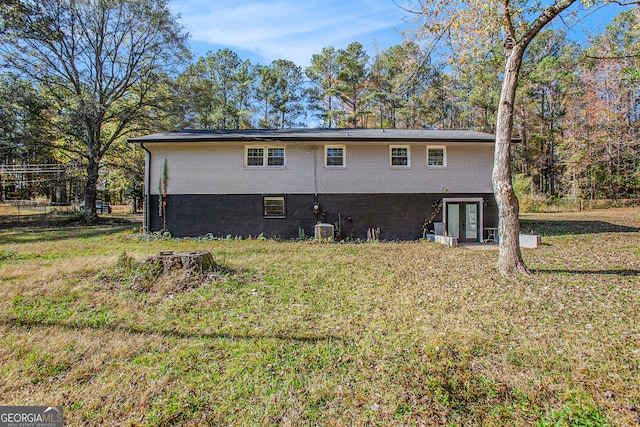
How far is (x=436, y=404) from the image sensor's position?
252 centimetres

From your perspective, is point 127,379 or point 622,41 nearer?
point 127,379

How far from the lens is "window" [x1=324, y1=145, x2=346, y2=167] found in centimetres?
1225

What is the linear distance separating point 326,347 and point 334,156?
9.65 metres

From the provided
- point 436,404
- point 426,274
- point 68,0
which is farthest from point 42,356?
point 68,0

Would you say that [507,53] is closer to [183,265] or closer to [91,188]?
[183,265]

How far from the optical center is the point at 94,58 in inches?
701

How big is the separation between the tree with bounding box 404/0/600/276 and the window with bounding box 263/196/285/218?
306 inches

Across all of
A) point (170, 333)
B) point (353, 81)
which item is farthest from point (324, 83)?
point (170, 333)

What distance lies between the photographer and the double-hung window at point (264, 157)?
12242 millimetres

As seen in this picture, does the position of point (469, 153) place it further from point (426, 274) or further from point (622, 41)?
point (622, 41)

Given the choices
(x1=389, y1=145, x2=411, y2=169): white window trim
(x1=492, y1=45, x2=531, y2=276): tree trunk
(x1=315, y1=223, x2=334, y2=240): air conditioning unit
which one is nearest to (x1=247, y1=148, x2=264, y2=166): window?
(x1=315, y1=223, x2=334, y2=240): air conditioning unit

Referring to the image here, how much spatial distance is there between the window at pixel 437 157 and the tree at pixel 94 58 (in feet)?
51.3

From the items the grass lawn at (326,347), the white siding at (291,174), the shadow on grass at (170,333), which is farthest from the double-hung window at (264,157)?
the shadow on grass at (170,333)

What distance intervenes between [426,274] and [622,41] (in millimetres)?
29196
